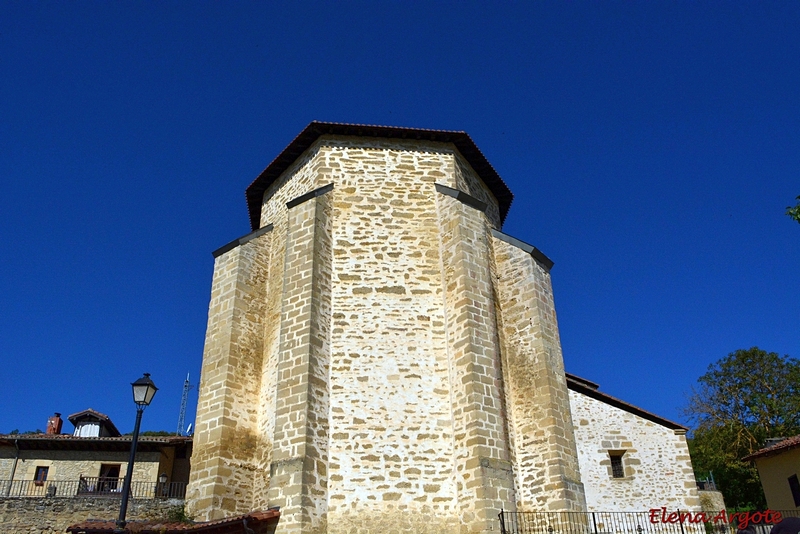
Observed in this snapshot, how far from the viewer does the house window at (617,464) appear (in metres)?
15.5

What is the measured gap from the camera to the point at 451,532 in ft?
33.9

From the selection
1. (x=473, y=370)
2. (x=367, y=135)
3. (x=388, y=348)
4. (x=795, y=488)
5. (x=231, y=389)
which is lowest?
(x=795, y=488)

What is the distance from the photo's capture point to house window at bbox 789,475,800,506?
18484 mm

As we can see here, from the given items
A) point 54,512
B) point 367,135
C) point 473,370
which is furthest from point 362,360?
point 54,512

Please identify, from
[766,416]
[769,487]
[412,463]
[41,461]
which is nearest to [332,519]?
[412,463]

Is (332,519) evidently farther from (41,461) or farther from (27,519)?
(41,461)

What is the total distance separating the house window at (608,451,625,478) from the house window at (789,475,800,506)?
22.8 feet

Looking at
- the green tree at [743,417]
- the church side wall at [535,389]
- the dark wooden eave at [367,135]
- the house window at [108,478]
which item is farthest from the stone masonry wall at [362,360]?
the green tree at [743,417]

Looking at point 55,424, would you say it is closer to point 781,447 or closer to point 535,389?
point 535,389

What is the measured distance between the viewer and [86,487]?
2006 centimetres

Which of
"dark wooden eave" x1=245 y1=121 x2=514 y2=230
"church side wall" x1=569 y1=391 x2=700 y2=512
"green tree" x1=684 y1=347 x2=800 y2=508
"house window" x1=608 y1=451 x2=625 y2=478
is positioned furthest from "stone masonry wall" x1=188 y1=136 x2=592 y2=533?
"green tree" x1=684 y1=347 x2=800 y2=508

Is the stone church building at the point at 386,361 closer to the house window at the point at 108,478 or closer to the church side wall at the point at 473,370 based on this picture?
the church side wall at the point at 473,370

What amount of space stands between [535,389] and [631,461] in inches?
201

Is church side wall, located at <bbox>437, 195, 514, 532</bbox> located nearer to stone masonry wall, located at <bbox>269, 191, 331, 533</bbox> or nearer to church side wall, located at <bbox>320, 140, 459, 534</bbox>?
church side wall, located at <bbox>320, 140, 459, 534</bbox>
